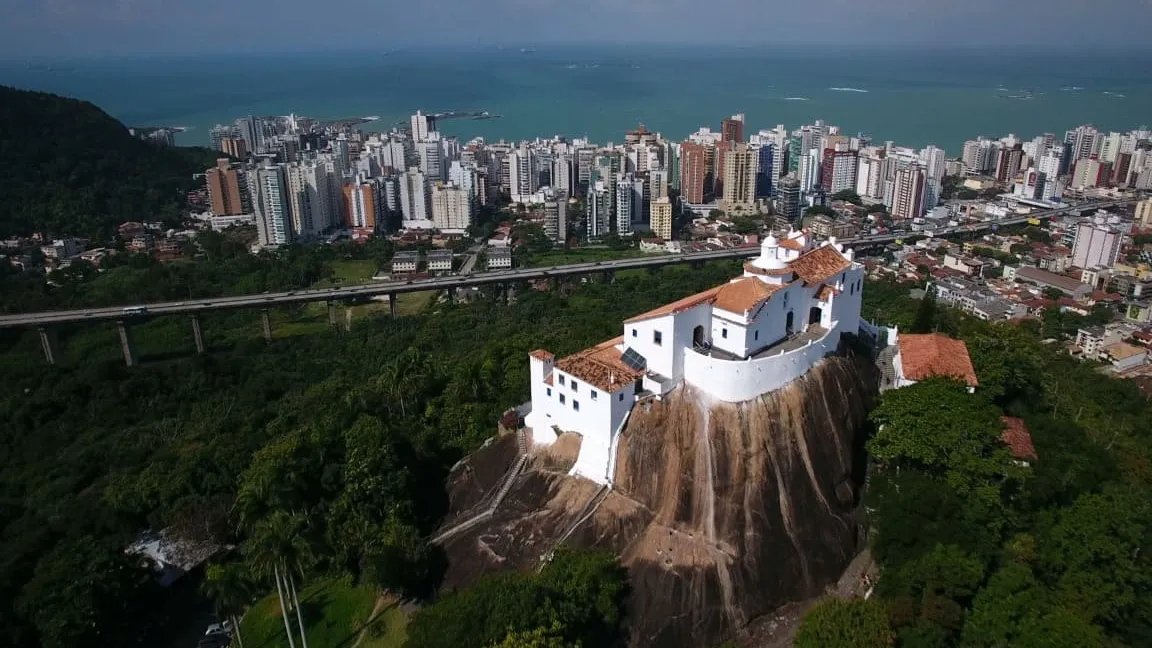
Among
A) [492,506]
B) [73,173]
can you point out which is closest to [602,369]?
[492,506]

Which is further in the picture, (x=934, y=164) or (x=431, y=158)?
(x=431, y=158)

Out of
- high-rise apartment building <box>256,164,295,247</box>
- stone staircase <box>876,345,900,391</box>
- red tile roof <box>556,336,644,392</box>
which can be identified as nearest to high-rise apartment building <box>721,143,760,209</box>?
high-rise apartment building <box>256,164,295,247</box>

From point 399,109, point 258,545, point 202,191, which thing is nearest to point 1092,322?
point 258,545

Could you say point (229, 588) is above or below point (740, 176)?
above

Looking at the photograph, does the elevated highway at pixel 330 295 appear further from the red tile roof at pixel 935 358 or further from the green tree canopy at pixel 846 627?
the green tree canopy at pixel 846 627

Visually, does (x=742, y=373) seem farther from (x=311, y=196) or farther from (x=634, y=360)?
(x=311, y=196)

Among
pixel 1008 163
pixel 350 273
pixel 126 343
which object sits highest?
pixel 1008 163

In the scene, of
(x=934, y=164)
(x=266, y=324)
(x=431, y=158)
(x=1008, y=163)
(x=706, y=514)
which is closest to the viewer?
(x=706, y=514)

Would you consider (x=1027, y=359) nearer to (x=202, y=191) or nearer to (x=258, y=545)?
(x=258, y=545)
